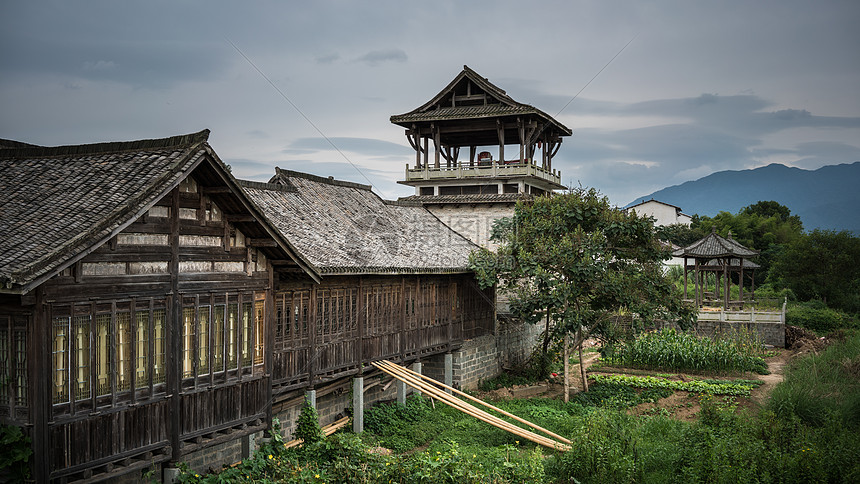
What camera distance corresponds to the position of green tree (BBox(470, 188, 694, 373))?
68.0 ft

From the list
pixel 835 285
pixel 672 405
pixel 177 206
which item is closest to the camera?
pixel 177 206

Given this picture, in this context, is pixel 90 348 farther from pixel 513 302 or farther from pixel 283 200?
pixel 513 302

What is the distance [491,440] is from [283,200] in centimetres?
792

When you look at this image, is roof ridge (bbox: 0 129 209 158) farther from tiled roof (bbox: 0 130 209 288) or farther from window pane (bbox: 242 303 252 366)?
window pane (bbox: 242 303 252 366)

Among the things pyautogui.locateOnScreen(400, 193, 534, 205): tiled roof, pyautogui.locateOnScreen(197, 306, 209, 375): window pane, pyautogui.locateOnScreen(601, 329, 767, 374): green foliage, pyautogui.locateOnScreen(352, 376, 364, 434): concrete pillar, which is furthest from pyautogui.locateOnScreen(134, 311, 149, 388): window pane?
pyautogui.locateOnScreen(601, 329, 767, 374): green foliage

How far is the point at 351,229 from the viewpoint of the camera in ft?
63.6

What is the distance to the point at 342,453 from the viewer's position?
13.7 m

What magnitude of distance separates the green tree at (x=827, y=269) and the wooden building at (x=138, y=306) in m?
36.2

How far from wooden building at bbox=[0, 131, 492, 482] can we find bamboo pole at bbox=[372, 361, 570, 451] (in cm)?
275

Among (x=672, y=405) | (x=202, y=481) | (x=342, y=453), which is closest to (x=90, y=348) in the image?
(x=202, y=481)

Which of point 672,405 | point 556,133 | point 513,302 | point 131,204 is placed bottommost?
point 672,405

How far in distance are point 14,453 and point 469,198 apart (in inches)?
792

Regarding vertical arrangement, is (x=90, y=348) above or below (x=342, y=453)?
above

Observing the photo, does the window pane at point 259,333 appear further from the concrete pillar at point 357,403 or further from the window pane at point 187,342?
the concrete pillar at point 357,403
